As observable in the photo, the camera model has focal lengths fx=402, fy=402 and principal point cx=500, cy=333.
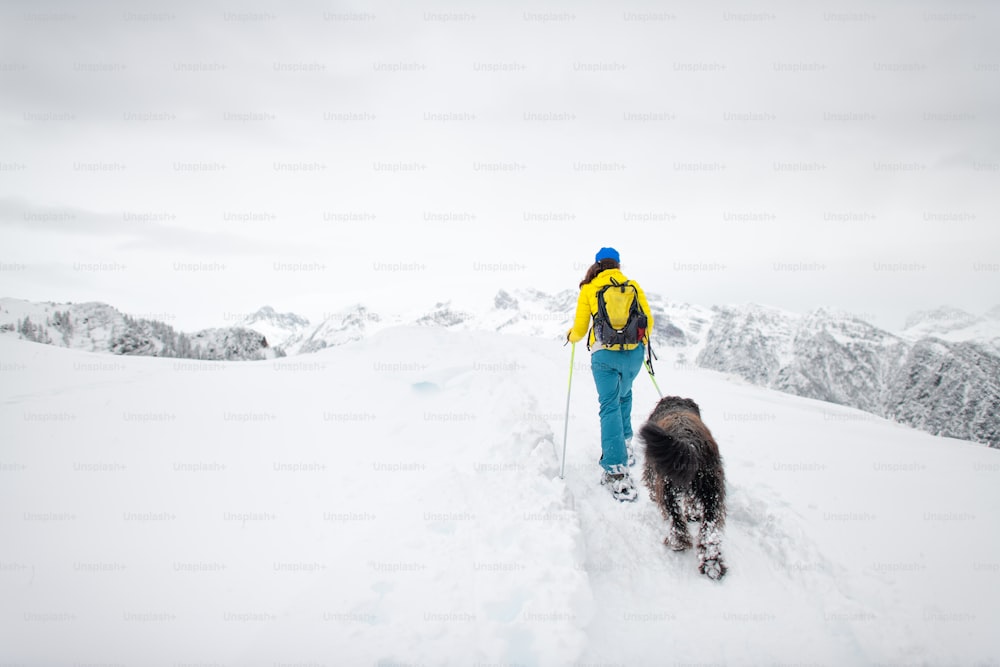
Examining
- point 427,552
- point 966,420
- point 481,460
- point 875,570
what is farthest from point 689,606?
point 966,420

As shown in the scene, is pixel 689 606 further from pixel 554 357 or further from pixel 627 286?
pixel 554 357

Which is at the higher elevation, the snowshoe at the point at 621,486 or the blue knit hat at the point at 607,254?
the blue knit hat at the point at 607,254

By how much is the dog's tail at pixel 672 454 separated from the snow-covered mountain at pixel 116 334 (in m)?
45.3

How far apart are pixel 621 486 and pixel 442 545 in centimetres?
246

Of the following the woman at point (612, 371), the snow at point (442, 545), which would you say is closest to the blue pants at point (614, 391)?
the woman at point (612, 371)

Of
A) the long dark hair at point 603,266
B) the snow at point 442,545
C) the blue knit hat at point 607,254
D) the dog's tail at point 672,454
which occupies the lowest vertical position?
the snow at point 442,545

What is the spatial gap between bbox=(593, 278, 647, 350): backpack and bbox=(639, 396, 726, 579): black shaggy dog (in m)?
1.33

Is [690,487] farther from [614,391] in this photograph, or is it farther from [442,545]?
[442,545]

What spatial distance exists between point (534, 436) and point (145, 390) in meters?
7.29

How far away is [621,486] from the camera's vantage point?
5.21 m

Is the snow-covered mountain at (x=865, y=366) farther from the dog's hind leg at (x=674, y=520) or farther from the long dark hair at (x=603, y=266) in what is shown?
the dog's hind leg at (x=674, y=520)

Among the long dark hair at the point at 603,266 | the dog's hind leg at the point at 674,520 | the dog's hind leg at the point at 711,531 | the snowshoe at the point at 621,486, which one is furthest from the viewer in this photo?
the long dark hair at the point at 603,266

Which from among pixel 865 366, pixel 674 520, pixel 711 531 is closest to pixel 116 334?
pixel 674 520

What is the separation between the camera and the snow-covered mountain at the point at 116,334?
4565 centimetres
